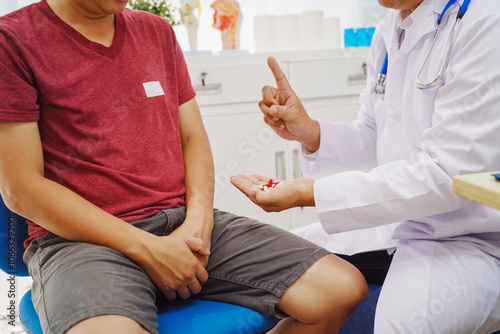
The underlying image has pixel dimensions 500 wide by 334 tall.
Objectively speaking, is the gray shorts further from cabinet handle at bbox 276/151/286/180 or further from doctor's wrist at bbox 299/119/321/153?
cabinet handle at bbox 276/151/286/180

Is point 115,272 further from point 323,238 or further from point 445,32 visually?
point 445,32

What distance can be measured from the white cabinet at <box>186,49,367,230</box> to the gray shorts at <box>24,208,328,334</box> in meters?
1.11

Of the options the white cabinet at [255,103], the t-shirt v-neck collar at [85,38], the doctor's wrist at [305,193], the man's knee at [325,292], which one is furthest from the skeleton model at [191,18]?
the man's knee at [325,292]

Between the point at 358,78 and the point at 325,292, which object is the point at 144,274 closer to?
the point at 325,292

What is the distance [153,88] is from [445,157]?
25.1 inches

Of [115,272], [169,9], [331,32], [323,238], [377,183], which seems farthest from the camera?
[331,32]

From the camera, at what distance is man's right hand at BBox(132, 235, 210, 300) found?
3.32 ft

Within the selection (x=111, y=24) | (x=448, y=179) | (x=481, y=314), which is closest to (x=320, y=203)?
(x=448, y=179)

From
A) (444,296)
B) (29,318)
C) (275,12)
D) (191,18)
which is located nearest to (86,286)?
(29,318)

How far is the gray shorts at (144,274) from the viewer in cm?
88

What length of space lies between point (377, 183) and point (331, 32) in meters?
1.77

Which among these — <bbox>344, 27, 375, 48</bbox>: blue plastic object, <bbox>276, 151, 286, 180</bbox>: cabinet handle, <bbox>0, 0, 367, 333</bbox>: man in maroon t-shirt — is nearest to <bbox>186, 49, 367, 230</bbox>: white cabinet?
<bbox>276, 151, 286, 180</bbox>: cabinet handle

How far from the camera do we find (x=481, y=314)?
0.96 m

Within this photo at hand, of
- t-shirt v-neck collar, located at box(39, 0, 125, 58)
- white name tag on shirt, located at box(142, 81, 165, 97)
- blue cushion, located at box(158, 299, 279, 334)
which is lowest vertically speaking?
blue cushion, located at box(158, 299, 279, 334)
